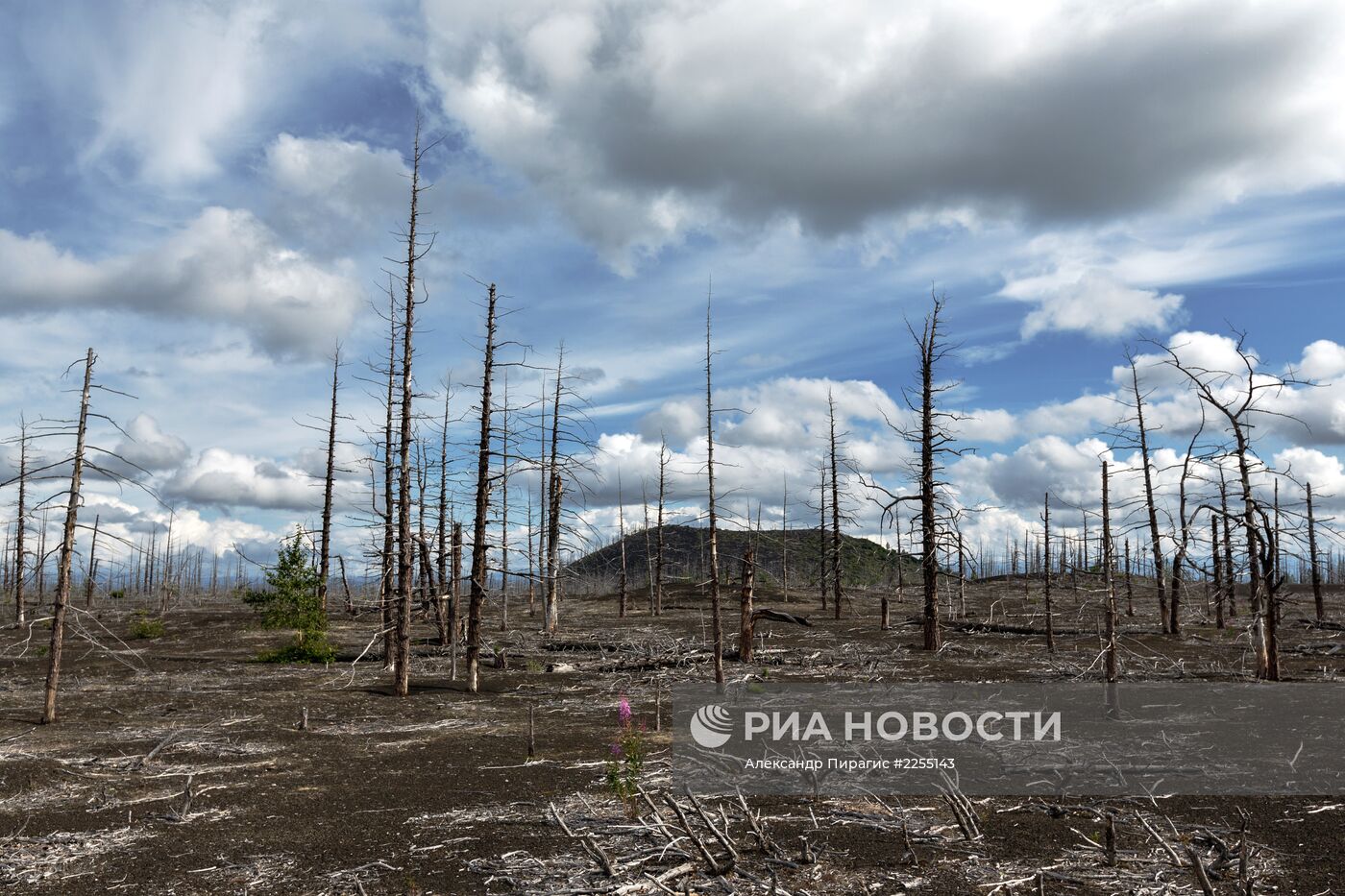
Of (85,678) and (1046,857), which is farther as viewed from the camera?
(85,678)

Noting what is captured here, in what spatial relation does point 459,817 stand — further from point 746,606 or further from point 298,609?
point 298,609

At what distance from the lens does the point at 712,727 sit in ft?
51.8

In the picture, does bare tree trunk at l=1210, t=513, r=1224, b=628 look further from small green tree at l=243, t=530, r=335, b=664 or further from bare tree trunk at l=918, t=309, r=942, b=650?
small green tree at l=243, t=530, r=335, b=664

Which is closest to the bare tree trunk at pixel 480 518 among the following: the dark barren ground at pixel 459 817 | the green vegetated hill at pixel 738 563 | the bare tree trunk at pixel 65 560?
the dark barren ground at pixel 459 817

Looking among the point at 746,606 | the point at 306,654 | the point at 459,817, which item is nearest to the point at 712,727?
the point at 459,817

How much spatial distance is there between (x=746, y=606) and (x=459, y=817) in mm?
15530

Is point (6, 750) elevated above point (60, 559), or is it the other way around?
point (60, 559)

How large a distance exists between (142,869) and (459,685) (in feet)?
45.8

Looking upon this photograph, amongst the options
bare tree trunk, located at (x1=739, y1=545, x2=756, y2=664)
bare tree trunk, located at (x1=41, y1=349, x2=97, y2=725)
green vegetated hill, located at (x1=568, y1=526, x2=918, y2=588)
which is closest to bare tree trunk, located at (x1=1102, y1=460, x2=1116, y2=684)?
bare tree trunk, located at (x1=739, y1=545, x2=756, y2=664)

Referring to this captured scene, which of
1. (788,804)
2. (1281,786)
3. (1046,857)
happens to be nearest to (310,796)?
(788,804)

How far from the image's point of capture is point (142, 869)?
9070 millimetres

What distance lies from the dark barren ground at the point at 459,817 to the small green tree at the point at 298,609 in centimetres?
633

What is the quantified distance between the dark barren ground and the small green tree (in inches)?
249

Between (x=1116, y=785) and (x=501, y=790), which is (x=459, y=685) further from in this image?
(x=1116, y=785)
